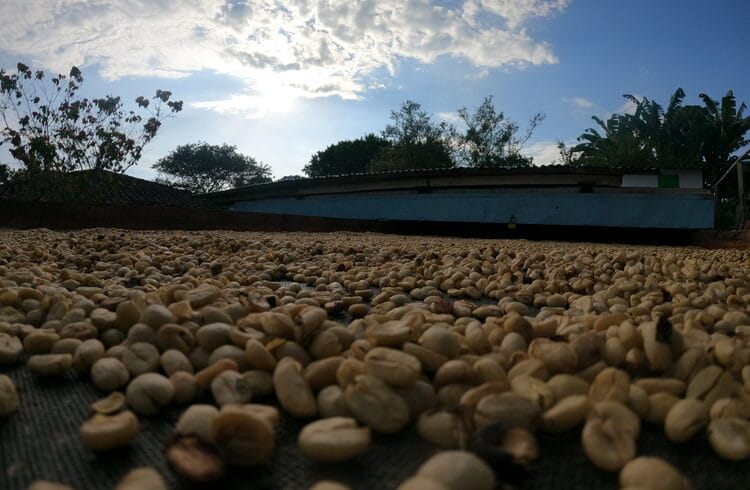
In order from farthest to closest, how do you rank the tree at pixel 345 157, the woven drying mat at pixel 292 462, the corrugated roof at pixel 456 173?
the tree at pixel 345 157 < the corrugated roof at pixel 456 173 < the woven drying mat at pixel 292 462

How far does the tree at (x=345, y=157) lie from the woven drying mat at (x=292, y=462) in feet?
102

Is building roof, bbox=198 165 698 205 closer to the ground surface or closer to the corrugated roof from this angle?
the corrugated roof

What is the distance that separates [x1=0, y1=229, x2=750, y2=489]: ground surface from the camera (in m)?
0.71

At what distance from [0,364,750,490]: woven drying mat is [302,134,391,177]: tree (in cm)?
3111

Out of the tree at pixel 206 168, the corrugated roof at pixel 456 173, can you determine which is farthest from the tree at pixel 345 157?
the corrugated roof at pixel 456 173

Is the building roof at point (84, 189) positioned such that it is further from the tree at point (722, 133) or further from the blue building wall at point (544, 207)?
the tree at point (722, 133)

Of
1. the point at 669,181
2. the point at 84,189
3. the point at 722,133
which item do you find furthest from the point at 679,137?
the point at 84,189

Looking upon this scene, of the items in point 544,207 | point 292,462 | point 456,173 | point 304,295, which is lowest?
point 292,462

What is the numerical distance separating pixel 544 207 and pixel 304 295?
23.5ft

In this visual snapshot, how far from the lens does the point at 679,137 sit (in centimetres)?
2045

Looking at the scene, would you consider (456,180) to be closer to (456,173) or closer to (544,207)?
(456,173)

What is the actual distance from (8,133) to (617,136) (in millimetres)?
22100

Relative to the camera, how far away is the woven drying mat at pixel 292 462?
2.26 feet

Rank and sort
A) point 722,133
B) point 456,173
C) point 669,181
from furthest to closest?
point 722,133 < point 456,173 < point 669,181
